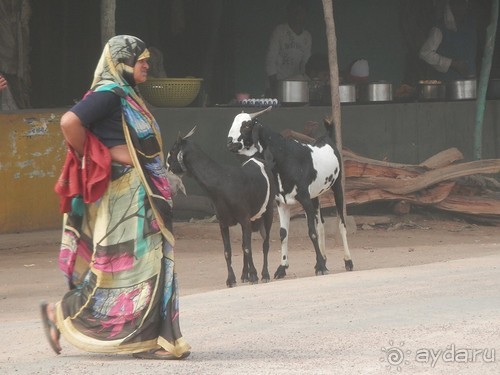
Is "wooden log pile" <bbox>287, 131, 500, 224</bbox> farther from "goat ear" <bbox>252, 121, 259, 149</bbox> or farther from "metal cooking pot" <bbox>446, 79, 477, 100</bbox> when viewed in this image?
"goat ear" <bbox>252, 121, 259, 149</bbox>

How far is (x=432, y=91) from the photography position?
53.1 feet

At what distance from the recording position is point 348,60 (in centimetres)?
1706

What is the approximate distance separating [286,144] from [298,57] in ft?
15.3

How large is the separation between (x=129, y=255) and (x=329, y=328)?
5.29 feet

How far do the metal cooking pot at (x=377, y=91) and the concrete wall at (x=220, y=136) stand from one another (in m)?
0.13

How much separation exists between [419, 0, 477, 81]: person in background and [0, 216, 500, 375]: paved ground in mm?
6659

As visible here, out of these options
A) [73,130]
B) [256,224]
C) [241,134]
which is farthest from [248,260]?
[73,130]

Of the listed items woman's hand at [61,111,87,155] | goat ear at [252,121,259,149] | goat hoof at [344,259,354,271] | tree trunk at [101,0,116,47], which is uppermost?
tree trunk at [101,0,116,47]

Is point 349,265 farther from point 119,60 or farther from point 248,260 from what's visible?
point 119,60

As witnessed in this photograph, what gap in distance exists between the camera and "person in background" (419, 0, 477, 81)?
16.3 m

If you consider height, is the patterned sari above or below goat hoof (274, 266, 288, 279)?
above

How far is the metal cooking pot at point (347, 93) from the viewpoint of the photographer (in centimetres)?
1527

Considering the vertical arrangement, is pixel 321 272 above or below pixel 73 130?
below

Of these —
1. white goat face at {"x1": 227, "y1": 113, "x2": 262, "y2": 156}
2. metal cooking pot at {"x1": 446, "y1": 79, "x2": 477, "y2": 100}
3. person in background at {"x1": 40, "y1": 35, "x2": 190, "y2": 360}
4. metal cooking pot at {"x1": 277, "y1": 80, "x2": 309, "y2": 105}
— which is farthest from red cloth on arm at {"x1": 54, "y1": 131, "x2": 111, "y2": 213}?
metal cooking pot at {"x1": 446, "y1": 79, "x2": 477, "y2": 100}
